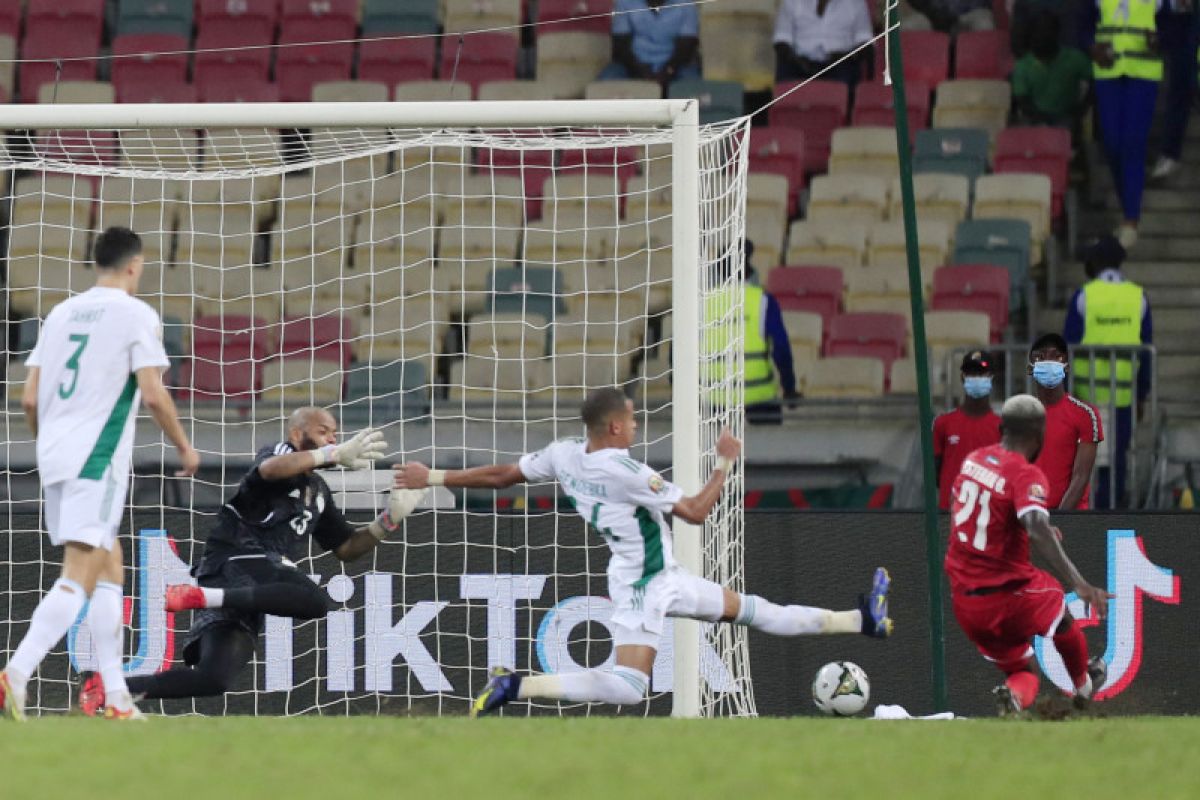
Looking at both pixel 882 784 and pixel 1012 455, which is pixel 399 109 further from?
pixel 882 784

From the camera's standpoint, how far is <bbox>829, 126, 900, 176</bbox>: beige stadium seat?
16656 millimetres

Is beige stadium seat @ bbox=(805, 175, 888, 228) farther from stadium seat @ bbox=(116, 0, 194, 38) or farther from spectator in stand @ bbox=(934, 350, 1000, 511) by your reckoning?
stadium seat @ bbox=(116, 0, 194, 38)

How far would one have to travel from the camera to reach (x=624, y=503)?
9.02 meters

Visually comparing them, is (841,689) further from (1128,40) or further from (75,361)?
(1128,40)

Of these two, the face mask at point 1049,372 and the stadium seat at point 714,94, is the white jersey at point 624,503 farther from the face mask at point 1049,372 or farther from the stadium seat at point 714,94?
the stadium seat at point 714,94

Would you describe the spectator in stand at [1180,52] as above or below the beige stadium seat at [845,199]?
above

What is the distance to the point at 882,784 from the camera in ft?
20.6

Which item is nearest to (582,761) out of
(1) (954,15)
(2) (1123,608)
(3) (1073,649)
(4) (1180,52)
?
(3) (1073,649)

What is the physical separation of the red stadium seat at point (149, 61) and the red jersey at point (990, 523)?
10533 millimetres

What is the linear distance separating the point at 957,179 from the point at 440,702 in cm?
690

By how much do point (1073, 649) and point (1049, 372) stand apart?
200 centimetres

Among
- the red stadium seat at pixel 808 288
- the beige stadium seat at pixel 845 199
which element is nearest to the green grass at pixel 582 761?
the red stadium seat at pixel 808 288

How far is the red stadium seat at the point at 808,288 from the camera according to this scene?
1524 cm

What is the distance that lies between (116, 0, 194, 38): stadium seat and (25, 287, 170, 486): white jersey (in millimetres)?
11222
